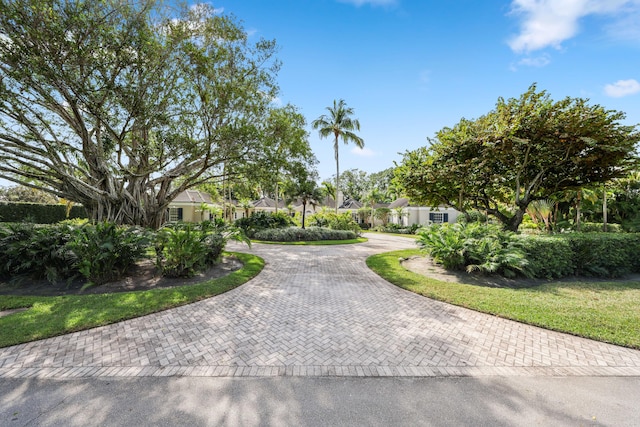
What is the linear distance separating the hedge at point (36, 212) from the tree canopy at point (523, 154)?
23236 millimetres

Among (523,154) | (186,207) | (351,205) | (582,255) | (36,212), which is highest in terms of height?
(523,154)

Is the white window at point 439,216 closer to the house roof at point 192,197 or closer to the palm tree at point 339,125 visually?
the palm tree at point 339,125

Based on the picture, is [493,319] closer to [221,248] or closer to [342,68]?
[221,248]

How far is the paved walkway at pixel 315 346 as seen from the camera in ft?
10.5

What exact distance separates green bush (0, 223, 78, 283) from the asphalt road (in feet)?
16.0

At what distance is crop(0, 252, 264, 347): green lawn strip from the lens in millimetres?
4062

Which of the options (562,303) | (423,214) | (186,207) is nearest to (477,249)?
(562,303)

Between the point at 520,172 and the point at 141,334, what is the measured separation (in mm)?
12257

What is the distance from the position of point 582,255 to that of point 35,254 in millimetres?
15390

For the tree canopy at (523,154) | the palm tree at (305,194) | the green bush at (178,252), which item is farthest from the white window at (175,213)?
the tree canopy at (523,154)

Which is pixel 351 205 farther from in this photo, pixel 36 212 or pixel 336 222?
pixel 36 212

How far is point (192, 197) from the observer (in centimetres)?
3228

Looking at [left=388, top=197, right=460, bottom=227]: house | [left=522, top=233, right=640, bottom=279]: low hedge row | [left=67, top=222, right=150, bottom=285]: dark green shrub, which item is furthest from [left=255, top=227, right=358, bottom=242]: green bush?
[left=388, top=197, right=460, bottom=227]: house

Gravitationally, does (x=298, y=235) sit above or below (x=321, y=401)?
above
